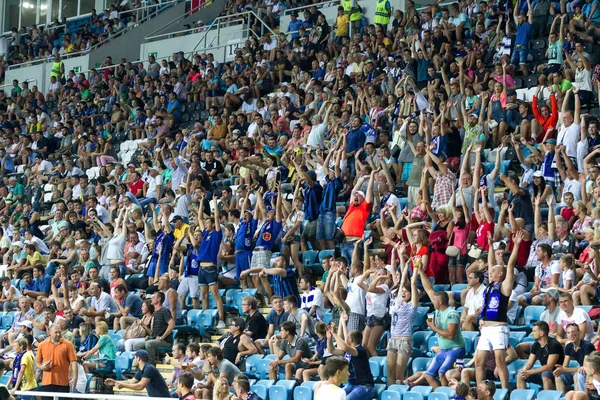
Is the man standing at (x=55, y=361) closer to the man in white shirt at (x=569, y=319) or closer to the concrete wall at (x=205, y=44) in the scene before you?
the man in white shirt at (x=569, y=319)

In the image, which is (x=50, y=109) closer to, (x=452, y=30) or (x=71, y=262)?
(x=71, y=262)

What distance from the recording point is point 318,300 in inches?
523

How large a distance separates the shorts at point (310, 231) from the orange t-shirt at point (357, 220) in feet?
1.88

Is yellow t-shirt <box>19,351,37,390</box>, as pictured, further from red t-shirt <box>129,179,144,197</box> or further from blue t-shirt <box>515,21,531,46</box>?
blue t-shirt <box>515,21,531,46</box>

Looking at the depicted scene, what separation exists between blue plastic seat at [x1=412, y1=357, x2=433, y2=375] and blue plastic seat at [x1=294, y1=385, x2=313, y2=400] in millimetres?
1155

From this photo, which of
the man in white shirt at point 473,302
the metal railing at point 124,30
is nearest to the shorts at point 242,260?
the man in white shirt at point 473,302

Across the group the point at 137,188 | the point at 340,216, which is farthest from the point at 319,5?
the point at 340,216

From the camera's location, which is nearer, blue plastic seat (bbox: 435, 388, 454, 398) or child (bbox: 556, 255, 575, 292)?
blue plastic seat (bbox: 435, 388, 454, 398)

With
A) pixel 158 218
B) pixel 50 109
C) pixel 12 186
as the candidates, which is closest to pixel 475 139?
pixel 158 218

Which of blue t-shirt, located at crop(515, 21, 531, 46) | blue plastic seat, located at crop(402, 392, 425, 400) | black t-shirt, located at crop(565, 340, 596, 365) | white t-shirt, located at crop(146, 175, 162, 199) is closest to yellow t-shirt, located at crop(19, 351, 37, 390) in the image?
blue plastic seat, located at crop(402, 392, 425, 400)

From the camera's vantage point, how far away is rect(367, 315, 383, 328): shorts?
12.5 metres

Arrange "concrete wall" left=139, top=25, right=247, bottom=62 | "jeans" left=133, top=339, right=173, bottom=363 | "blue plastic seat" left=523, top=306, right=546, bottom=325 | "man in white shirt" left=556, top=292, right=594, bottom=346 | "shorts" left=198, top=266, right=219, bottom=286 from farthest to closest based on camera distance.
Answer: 1. "concrete wall" left=139, top=25, right=247, bottom=62
2. "shorts" left=198, top=266, right=219, bottom=286
3. "jeans" left=133, top=339, right=173, bottom=363
4. "blue plastic seat" left=523, top=306, right=546, bottom=325
5. "man in white shirt" left=556, top=292, right=594, bottom=346

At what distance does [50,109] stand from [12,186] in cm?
486

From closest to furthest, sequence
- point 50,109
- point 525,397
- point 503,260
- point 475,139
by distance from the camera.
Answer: point 525,397 → point 503,260 → point 475,139 → point 50,109
